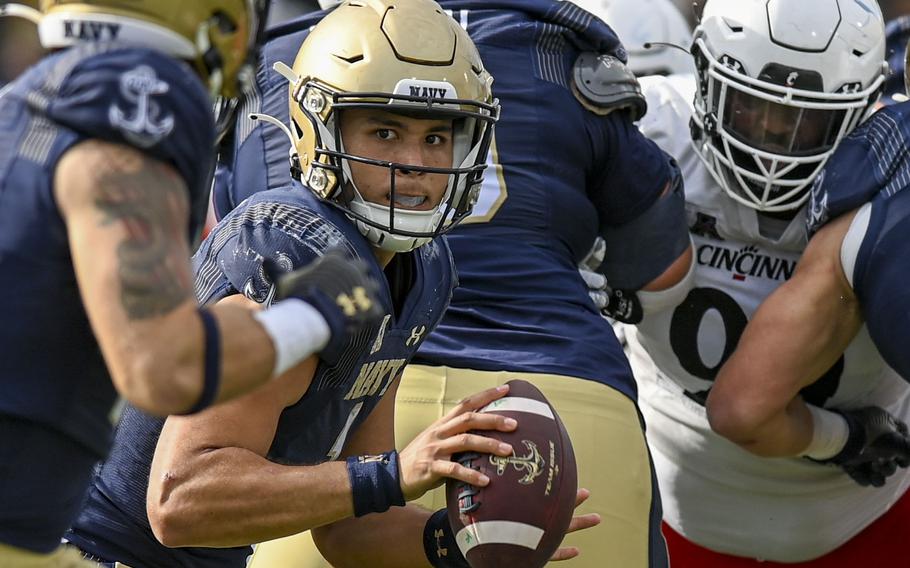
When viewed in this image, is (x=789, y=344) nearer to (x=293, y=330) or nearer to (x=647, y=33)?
(x=293, y=330)

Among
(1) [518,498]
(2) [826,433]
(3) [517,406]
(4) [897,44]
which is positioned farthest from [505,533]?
(4) [897,44]

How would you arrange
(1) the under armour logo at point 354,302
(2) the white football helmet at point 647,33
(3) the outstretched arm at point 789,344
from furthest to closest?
(2) the white football helmet at point 647,33, (3) the outstretched arm at point 789,344, (1) the under armour logo at point 354,302

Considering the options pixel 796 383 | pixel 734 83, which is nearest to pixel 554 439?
pixel 796 383

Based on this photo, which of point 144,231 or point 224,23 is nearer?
point 144,231

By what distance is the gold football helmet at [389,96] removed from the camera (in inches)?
110

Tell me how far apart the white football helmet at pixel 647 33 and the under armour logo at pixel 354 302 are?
4.52 m

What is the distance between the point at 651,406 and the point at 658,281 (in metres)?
0.57

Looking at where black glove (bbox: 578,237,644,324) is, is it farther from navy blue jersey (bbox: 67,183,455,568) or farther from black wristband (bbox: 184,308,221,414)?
black wristband (bbox: 184,308,221,414)

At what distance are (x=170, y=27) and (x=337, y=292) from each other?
446 mm

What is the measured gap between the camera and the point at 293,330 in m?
1.99

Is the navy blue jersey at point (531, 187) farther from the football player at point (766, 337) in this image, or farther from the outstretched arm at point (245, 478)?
the outstretched arm at point (245, 478)

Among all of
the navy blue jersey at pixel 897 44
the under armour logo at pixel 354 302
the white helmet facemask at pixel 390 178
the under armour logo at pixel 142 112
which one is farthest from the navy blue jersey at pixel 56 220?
the navy blue jersey at pixel 897 44

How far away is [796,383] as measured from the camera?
147 inches

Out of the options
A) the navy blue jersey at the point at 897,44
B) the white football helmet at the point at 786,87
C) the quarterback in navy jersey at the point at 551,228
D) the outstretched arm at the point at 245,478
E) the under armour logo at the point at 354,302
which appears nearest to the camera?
the under armour logo at the point at 354,302
